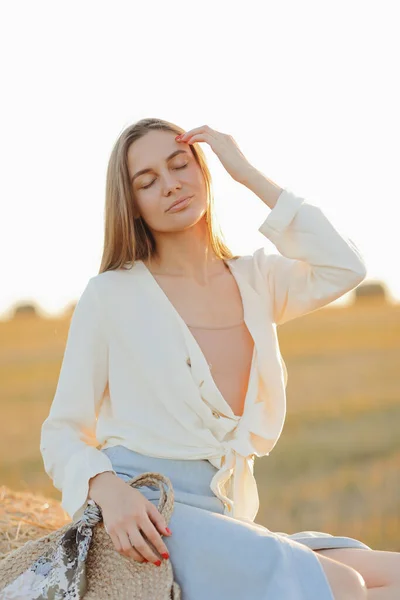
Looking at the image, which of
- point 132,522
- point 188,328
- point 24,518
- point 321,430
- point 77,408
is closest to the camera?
point 132,522

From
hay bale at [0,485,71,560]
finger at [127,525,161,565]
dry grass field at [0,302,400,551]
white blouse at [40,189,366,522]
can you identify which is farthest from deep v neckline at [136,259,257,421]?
hay bale at [0,485,71,560]

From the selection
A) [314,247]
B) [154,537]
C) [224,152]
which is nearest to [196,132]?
[224,152]

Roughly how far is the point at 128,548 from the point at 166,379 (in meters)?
0.62

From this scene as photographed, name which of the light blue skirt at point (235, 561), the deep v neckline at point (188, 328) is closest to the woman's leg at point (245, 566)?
the light blue skirt at point (235, 561)

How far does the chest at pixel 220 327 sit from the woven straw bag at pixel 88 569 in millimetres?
486

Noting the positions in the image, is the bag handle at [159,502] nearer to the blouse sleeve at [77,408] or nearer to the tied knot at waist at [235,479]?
the blouse sleeve at [77,408]

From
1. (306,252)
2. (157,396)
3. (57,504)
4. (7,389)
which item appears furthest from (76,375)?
(7,389)

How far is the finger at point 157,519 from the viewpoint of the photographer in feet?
10.0

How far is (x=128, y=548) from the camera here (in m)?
3.03

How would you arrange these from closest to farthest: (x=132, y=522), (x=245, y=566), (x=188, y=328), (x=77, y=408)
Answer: (x=245, y=566)
(x=132, y=522)
(x=77, y=408)
(x=188, y=328)

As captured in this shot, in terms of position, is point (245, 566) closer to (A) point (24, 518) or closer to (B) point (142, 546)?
(B) point (142, 546)

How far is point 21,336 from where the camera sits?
23.7 m

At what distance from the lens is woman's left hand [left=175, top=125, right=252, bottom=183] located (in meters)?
3.67

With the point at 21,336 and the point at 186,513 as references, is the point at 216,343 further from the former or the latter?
the point at 21,336
